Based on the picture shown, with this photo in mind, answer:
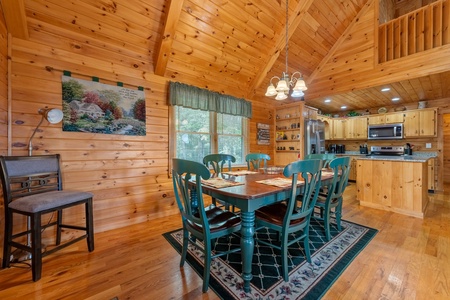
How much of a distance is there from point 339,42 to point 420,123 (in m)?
2.81

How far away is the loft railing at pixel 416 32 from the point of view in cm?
317

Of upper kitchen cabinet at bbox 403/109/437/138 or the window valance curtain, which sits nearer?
the window valance curtain

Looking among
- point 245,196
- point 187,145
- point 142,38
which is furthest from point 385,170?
point 142,38

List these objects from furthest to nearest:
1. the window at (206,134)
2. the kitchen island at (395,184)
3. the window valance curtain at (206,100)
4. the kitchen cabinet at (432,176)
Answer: the kitchen cabinet at (432,176), the window at (206,134), the window valance curtain at (206,100), the kitchen island at (395,184)

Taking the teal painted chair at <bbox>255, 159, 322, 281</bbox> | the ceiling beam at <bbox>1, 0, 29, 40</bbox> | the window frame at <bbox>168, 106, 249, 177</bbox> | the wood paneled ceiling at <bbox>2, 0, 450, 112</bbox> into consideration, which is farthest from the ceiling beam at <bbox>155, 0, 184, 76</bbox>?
the teal painted chair at <bbox>255, 159, 322, 281</bbox>

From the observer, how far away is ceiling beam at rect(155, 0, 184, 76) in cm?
237

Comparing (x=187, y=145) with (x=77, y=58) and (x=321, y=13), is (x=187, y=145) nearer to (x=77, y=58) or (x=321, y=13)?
(x=77, y=58)

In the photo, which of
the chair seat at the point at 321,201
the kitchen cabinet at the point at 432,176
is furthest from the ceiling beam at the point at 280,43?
the kitchen cabinet at the point at 432,176

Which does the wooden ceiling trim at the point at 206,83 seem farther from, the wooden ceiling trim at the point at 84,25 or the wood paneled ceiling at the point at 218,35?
the wooden ceiling trim at the point at 84,25

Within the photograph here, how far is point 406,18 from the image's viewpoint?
3.55 metres

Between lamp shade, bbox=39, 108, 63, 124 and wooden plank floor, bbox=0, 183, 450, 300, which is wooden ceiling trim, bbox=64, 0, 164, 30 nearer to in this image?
lamp shade, bbox=39, 108, 63, 124

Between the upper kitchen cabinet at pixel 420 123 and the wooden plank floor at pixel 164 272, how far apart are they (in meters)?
3.18

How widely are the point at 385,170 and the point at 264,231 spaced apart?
248 cm

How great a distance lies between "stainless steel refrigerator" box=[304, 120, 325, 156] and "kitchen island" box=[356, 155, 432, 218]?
1071mm
